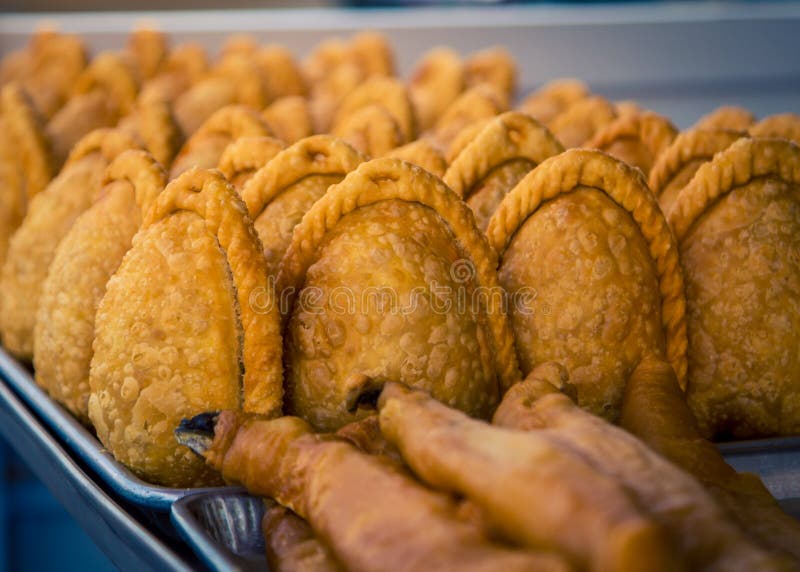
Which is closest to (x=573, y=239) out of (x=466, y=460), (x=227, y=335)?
(x=227, y=335)

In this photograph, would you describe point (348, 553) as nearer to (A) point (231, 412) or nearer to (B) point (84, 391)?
(A) point (231, 412)

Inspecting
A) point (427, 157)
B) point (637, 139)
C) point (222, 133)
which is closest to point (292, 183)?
point (427, 157)

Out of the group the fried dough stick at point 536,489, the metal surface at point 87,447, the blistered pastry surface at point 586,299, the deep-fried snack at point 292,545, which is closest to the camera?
the fried dough stick at point 536,489

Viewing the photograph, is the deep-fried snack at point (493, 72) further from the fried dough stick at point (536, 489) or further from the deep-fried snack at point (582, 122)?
the fried dough stick at point (536, 489)

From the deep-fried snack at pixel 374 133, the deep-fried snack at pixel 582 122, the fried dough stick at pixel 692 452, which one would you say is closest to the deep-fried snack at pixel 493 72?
the deep-fried snack at pixel 582 122

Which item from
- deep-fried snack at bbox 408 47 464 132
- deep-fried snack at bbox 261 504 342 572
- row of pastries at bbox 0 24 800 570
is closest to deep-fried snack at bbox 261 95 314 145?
deep-fried snack at bbox 408 47 464 132

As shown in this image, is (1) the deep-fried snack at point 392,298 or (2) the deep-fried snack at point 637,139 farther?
(2) the deep-fried snack at point 637,139

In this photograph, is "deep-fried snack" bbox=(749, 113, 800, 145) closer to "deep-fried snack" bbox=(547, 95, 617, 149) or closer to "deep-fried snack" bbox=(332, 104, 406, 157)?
"deep-fried snack" bbox=(547, 95, 617, 149)
